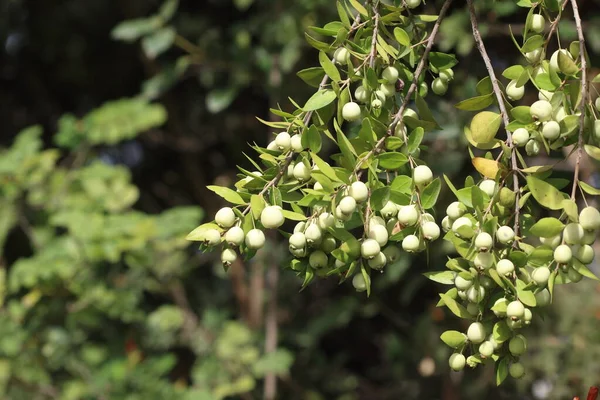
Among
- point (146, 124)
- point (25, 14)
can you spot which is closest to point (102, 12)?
point (25, 14)

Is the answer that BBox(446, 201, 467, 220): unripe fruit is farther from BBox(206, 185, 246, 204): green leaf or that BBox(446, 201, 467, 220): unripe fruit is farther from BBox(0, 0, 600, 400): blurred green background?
BBox(0, 0, 600, 400): blurred green background

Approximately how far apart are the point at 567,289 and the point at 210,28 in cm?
104

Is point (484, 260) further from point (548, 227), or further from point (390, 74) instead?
point (390, 74)

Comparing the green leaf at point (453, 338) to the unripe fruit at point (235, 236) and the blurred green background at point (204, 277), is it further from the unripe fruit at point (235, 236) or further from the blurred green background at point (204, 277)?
the blurred green background at point (204, 277)

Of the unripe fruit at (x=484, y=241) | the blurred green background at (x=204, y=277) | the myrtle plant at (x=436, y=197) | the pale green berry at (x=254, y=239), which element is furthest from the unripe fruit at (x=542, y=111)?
the blurred green background at (x=204, y=277)

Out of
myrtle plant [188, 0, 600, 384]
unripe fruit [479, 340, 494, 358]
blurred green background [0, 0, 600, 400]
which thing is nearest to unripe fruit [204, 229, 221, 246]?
myrtle plant [188, 0, 600, 384]

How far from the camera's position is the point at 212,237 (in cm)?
59

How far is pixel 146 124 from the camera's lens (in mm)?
1706

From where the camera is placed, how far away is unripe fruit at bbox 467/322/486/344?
0.59 metres

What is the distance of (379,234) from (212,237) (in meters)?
0.12

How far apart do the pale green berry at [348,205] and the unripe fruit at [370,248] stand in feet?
0.10

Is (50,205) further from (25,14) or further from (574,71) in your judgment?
(574,71)

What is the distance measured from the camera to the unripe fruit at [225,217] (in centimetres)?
60

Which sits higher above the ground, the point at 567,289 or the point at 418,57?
the point at 418,57
